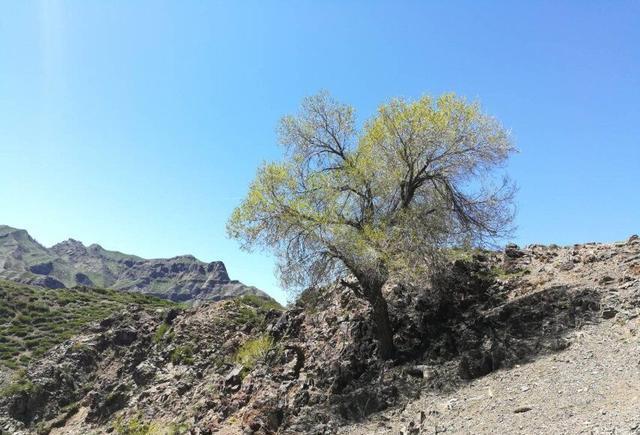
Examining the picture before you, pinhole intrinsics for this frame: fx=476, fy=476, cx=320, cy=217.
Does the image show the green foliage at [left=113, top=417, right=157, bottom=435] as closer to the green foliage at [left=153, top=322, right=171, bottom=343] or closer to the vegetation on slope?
the green foliage at [left=153, top=322, right=171, bottom=343]

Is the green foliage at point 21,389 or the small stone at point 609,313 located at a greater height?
the green foliage at point 21,389

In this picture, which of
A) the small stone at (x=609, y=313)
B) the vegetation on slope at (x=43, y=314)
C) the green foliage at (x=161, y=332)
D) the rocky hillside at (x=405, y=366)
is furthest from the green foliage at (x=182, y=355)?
the small stone at (x=609, y=313)

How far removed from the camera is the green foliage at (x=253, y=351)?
1031 inches

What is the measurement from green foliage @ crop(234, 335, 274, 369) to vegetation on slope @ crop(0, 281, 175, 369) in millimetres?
29216

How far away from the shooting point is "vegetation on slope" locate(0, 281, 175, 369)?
177 ft

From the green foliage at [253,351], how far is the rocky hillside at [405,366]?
0.36 feet

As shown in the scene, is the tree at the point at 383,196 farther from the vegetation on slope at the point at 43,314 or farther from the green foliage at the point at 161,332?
the vegetation on slope at the point at 43,314

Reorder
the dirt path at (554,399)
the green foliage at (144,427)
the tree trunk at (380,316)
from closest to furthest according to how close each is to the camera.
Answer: the dirt path at (554,399)
the tree trunk at (380,316)
the green foliage at (144,427)

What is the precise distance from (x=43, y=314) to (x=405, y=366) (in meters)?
65.6

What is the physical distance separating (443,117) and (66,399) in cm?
3118

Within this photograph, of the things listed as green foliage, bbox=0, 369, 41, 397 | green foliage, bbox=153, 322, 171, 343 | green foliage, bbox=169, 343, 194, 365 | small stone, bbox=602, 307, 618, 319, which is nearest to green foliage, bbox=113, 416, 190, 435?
green foliage, bbox=169, 343, 194, 365

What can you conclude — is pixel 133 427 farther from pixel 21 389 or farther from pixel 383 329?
pixel 383 329

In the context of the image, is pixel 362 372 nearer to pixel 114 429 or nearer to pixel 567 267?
pixel 567 267

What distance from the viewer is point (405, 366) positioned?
18016mm
